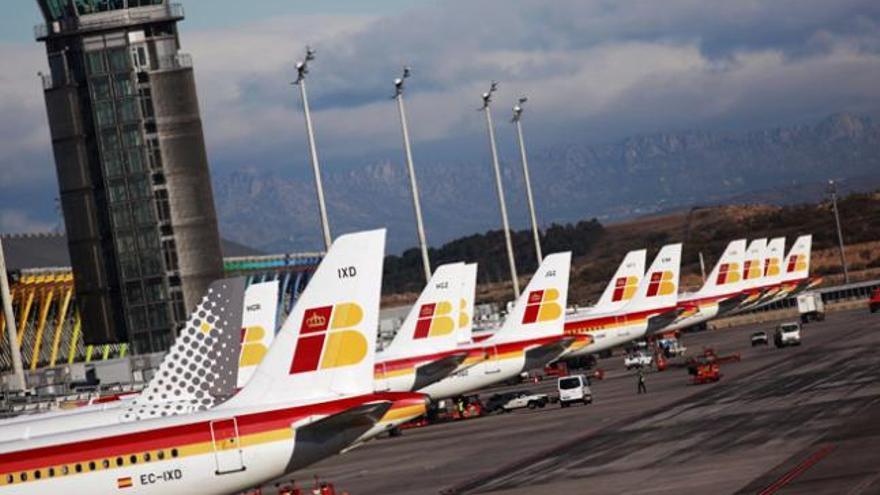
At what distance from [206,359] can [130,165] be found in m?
75.4

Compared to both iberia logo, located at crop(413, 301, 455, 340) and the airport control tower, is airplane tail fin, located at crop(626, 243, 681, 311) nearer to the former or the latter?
the airport control tower

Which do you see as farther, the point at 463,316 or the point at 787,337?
the point at 787,337

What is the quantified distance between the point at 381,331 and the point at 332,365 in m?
104

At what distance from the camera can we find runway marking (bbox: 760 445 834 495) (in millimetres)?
45094

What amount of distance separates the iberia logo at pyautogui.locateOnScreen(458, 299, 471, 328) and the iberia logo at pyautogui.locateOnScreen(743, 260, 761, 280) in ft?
249

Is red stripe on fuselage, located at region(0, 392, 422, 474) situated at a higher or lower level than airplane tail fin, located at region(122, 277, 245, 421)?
lower

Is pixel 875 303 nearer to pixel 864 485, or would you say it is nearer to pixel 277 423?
pixel 864 485

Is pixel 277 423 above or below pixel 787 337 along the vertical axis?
above

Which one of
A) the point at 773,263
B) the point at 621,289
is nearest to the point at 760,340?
the point at 621,289

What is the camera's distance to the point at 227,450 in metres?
40.8

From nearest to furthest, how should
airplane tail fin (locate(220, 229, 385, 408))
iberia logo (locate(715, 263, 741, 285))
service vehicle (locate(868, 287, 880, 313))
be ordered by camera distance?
airplane tail fin (locate(220, 229, 385, 408)), iberia logo (locate(715, 263, 741, 285)), service vehicle (locate(868, 287, 880, 313))

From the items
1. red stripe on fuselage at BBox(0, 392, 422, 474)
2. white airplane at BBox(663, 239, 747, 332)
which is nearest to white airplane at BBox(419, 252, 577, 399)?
white airplane at BBox(663, 239, 747, 332)

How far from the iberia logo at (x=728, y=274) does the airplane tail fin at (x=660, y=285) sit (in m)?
25.8

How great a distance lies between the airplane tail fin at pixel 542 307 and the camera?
3516 inches
